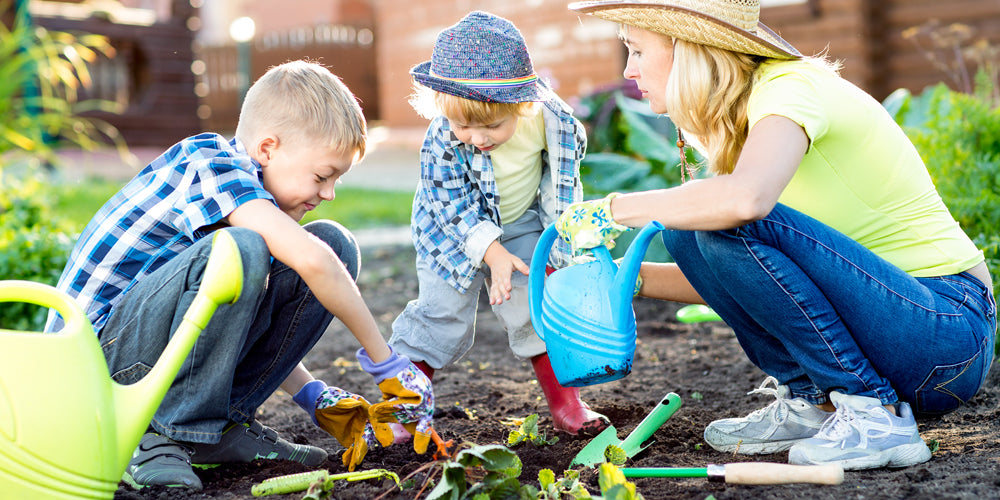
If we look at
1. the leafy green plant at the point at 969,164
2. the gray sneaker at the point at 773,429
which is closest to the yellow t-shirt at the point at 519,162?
the gray sneaker at the point at 773,429

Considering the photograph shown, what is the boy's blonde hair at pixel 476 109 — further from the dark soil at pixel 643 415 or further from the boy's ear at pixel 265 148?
the dark soil at pixel 643 415

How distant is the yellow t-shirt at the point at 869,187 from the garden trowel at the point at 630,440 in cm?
52

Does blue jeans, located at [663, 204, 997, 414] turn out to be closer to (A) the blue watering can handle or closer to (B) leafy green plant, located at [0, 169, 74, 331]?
(A) the blue watering can handle

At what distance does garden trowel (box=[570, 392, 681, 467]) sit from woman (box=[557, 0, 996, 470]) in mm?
133

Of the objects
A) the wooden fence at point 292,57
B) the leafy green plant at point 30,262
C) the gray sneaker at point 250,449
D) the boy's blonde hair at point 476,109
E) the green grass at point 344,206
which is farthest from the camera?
the wooden fence at point 292,57

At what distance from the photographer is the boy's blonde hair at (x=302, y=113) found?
186 centimetres

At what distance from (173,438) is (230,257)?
18.0 inches

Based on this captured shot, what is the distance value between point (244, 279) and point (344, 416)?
16.3 inches

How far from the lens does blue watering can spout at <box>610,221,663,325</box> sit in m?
1.65

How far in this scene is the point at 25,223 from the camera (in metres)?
3.90

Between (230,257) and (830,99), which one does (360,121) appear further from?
(830,99)

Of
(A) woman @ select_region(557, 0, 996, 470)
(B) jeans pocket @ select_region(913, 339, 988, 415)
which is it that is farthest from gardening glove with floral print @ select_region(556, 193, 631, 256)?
(B) jeans pocket @ select_region(913, 339, 988, 415)

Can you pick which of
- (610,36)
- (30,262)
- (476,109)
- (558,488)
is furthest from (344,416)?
(610,36)

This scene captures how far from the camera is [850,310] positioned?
1.77 m
